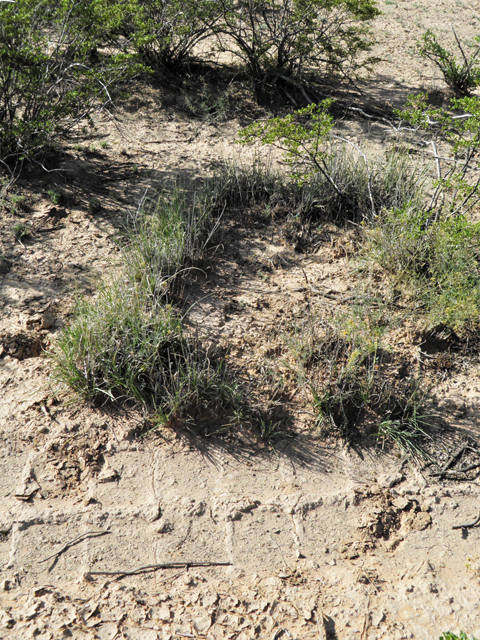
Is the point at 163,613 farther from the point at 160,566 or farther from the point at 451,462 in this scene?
the point at 451,462

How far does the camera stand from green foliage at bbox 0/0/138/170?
395 cm

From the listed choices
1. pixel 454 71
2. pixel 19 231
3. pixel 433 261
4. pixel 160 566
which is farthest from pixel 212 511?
pixel 454 71

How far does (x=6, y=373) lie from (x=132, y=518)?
1152 millimetres

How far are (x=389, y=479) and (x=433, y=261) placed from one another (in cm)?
Result: 164

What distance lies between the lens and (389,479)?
2.84 meters

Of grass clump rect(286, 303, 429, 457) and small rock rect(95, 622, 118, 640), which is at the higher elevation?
grass clump rect(286, 303, 429, 457)

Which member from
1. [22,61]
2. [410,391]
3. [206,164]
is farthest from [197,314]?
[22,61]

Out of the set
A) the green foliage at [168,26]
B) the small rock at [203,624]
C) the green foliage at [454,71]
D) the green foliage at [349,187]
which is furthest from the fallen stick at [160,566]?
the green foliage at [454,71]

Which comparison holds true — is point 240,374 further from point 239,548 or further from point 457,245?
point 457,245

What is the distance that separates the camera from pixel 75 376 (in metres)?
2.91

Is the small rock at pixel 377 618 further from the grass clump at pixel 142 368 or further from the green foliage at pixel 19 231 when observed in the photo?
the green foliage at pixel 19 231

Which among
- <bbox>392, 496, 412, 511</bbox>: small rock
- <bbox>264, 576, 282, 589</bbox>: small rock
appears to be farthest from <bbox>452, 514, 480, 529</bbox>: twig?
<bbox>264, 576, 282, 589</bbox>: small rock

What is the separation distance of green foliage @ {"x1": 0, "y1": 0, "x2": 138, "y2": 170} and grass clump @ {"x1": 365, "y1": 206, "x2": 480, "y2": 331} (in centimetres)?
235

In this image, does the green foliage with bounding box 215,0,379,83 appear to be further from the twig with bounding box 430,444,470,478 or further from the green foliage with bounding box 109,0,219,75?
the twig with bounding box 430,444,470,478
